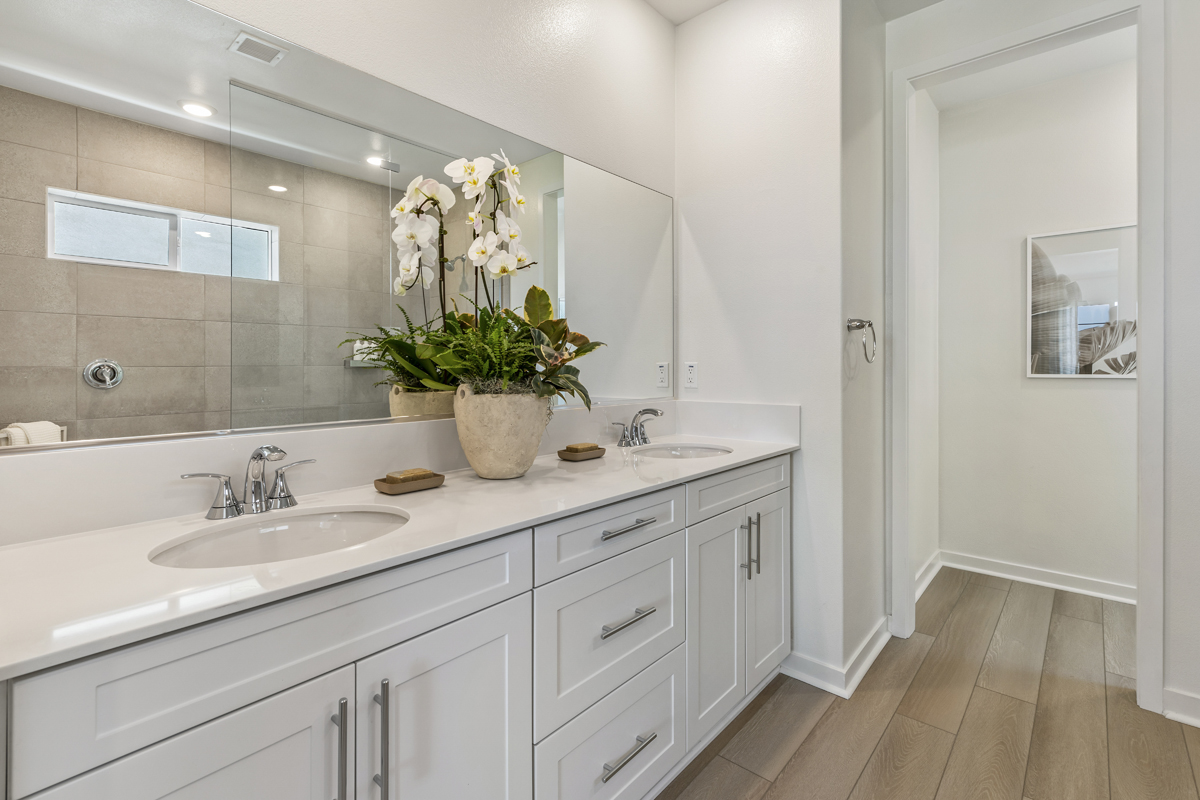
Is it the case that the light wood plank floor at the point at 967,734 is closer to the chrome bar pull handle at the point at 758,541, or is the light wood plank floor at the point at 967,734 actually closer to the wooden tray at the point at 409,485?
the chrome bar pull handle at the point at 758,541

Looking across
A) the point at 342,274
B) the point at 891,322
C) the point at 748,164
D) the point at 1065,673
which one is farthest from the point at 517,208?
the point at 1065,673

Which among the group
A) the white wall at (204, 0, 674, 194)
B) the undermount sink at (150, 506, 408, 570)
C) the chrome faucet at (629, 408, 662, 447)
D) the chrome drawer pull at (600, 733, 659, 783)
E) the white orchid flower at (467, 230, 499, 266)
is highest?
the white wall at (204, 0, 674, 194)

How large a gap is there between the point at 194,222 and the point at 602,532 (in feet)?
3.36

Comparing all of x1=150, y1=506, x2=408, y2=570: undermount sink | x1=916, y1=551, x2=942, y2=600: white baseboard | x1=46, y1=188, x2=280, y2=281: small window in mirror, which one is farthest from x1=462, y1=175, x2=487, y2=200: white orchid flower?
x1=916, y1=551, x2=942, y2=600: white baseboard

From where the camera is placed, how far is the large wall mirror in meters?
0.93

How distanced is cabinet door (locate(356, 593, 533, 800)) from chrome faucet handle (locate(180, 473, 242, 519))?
459 mm

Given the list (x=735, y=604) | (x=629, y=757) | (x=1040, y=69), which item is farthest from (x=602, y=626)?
(x=1040, y=69)

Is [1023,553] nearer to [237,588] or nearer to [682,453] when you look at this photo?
[682,453]

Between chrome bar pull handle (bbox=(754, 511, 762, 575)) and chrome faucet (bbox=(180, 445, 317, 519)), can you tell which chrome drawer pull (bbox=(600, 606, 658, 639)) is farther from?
chrome faucet (bbox=(180, 445, 317, 519))

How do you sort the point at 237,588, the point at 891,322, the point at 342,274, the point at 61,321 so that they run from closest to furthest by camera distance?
1. the point at 237,588
2. the point at 61,321
3. the point at 342,274
4. the point at 891,322

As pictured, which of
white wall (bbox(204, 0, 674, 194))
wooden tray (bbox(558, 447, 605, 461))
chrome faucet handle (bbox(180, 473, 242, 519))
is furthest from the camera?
wooden tray (bbox(558, 447, 605, 461))

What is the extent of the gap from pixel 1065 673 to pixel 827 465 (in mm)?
1168

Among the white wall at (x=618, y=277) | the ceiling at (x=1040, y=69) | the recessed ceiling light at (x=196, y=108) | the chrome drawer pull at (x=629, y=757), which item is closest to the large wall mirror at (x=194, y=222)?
the recessed ceiling light at (x=196, y=108)

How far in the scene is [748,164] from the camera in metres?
2.09
